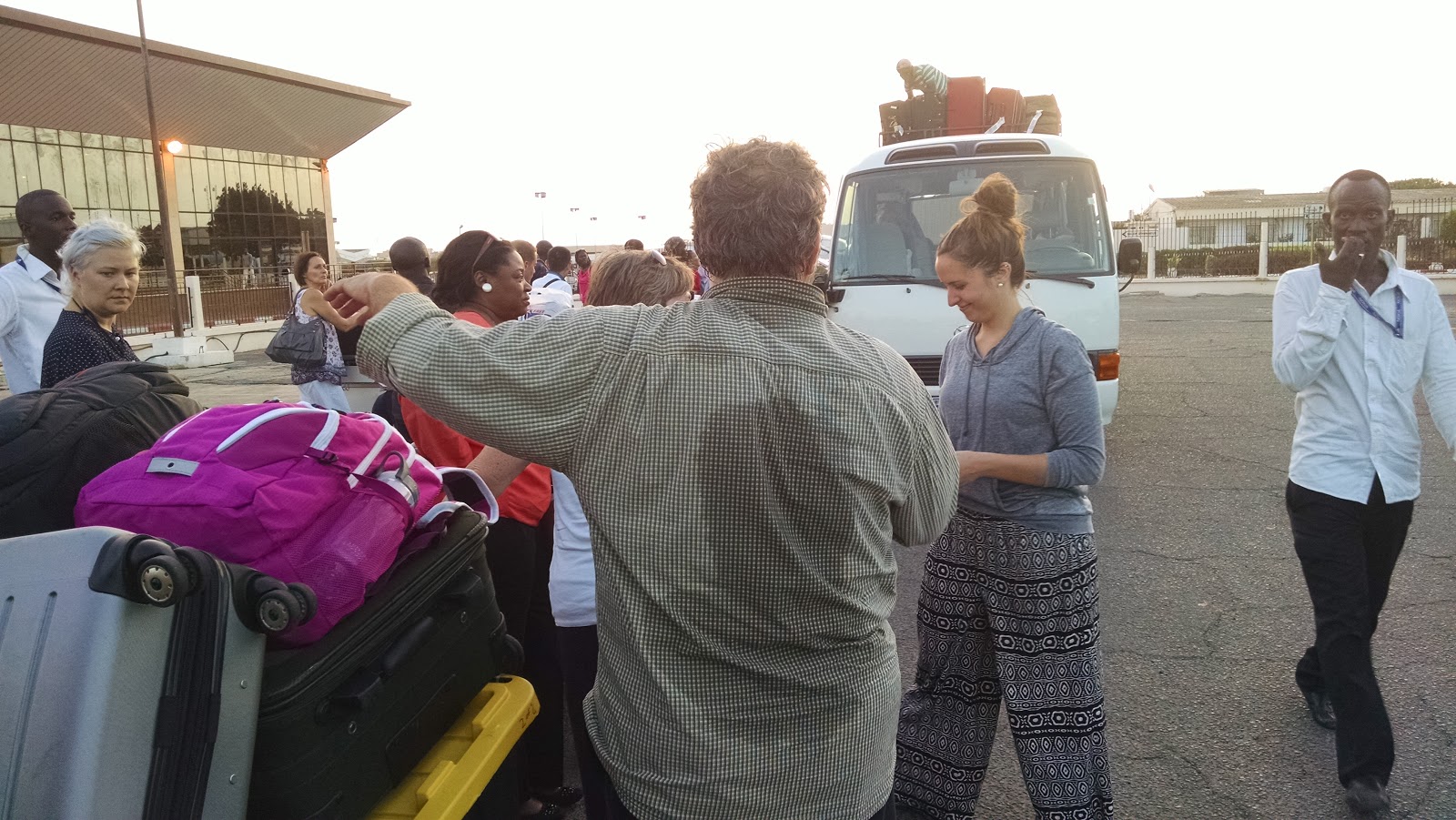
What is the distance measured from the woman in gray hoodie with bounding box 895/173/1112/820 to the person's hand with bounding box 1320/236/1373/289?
1.05 metres

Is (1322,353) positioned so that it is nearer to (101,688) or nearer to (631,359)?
(631,359)

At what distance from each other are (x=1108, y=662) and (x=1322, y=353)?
1689 mm

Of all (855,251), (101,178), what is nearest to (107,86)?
(101,178)

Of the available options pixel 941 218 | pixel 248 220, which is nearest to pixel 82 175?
pixel 248 220

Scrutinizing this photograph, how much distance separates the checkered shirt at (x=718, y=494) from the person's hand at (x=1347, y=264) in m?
2.17

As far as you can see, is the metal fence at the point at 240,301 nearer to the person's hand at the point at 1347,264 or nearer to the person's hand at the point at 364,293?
the person's hand at the point at 1347,264

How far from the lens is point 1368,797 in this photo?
121 inches

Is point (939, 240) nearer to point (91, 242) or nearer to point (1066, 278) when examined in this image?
point (1066, 278)

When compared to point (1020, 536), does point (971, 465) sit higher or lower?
higher

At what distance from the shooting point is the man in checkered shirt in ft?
5.42

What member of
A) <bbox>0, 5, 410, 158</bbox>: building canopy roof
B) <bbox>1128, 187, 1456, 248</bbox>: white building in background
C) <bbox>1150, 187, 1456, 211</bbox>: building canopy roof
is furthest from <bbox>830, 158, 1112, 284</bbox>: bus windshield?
<bbox>1150, 187, 1456, 211</bbox>: building canopy roof

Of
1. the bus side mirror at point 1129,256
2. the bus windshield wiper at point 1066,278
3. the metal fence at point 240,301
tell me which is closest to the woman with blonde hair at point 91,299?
the bus windshield wiper at point 1066,278

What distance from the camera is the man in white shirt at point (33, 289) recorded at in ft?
14.0

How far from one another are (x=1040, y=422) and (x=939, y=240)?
176 inches
